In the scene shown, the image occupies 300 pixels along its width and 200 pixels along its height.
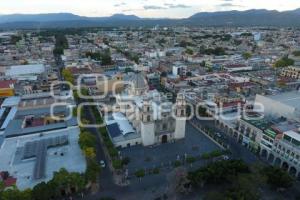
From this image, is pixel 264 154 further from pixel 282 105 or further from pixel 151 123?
pixel 151 123

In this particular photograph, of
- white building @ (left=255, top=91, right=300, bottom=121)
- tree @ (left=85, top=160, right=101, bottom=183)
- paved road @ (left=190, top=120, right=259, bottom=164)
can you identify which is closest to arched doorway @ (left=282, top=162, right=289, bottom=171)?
paved road @ (left=190, top=120, right=259, bottom=164)

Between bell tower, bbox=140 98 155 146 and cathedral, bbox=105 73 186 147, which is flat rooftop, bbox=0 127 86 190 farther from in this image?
bell tower, bbox=140 98 155 146

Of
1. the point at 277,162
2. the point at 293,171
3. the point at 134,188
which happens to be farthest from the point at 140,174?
the point at 293,171

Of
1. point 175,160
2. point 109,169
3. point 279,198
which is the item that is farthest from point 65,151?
point 279,198

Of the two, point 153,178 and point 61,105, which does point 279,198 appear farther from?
point 61,105

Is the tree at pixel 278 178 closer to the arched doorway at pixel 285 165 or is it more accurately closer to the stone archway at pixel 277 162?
the arched doorway at pixel 285 165
